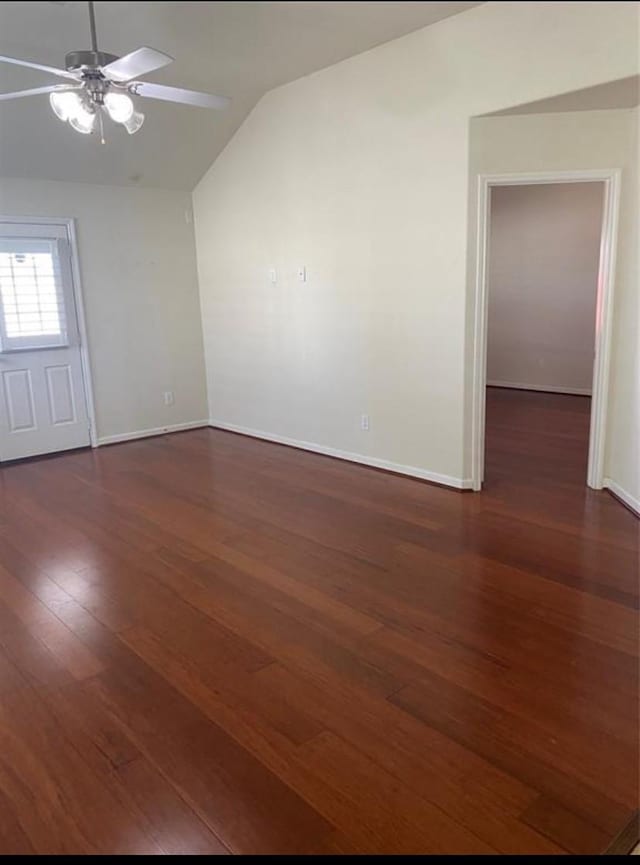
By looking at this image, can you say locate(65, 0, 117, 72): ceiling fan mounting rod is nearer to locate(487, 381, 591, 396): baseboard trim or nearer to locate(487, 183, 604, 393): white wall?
locate(487, 183, 604, 393): white wall

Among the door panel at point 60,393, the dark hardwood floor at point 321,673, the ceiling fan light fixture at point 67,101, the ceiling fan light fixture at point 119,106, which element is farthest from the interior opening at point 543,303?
the ceiling fan light fixture at point 67,101

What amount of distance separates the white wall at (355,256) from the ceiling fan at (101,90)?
1.24 meters

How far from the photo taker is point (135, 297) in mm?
5797

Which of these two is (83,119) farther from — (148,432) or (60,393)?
(148,432)

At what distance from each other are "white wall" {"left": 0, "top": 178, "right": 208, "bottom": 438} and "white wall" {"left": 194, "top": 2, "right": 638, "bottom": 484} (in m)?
0.44

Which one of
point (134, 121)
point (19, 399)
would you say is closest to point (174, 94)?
point (134, 121)

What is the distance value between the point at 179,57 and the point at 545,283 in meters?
6.90

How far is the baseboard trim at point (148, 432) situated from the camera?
5.78 m

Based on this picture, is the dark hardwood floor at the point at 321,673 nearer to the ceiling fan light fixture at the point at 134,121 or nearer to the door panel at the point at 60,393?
the door panel at the point at 60,393

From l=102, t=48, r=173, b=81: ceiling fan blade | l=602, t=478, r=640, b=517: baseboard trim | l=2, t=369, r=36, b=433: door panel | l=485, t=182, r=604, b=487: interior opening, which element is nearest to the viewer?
l=102, t=48, r=173, b=81: ceiling fan blade

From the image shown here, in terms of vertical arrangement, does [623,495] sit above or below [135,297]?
below

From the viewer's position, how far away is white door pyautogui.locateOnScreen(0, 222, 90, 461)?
5.05 metres

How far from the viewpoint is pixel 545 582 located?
9.37 feet

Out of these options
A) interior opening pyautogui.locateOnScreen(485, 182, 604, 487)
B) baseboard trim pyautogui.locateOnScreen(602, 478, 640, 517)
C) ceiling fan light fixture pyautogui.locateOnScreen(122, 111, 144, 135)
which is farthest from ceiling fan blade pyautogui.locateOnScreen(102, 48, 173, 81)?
interior opening pyautogui.locateOnScreen(485, 182, 604, 487)
